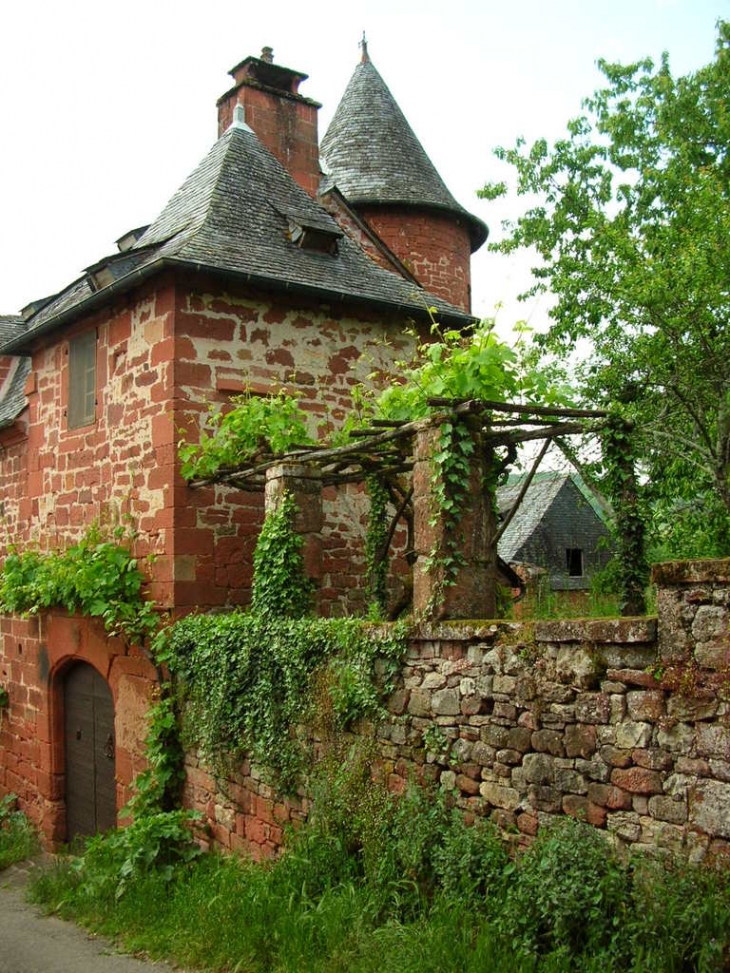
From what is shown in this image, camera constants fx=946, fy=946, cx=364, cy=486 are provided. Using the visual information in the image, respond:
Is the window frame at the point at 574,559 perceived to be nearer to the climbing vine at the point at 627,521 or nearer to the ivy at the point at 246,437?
the ivy at the point at 246,437

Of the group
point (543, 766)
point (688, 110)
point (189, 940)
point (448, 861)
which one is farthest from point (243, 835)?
point (688, 110)

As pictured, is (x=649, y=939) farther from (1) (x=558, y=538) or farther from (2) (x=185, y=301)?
(1) (x=558, y=538)

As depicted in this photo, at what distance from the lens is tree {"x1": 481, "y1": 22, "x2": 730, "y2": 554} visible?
44.6 ft

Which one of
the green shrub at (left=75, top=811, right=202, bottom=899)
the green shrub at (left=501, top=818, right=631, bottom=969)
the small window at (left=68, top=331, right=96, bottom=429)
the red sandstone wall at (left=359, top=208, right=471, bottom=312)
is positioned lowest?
the green shrub at (left=75, top=811, right=202, bottom=899)

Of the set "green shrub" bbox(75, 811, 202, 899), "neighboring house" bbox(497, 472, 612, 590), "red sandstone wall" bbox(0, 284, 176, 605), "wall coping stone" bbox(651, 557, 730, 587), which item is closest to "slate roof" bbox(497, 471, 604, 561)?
"neighboring house" bbox(497, 472, 612, 590)

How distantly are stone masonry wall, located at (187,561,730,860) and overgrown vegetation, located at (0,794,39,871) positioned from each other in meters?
7.05

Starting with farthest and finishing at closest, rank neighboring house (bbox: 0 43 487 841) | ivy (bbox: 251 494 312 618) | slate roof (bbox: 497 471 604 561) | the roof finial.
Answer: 1. slate roof (bbox: 497 471 604 561)
2. the roof finial
3. neighboring house (bbox: 0 43 487 841)
4. ivy (bbox: 251 494 312 618)

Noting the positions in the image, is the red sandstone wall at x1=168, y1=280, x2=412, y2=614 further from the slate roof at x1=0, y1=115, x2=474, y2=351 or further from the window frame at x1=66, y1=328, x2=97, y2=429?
the window frame at x1=66, y1=328, x2=97, y2=429

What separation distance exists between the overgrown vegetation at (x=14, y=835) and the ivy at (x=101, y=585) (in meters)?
2.96

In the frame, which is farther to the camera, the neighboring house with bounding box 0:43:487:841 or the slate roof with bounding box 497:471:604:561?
the slate roof with bounding box 497:471:604:561

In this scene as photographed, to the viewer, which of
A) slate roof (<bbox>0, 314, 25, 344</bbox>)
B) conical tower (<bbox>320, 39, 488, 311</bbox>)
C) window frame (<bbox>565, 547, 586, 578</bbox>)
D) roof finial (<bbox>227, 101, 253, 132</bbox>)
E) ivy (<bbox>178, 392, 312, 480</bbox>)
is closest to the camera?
ivy (<bbox>178, 392, 312, 480</bbox>)

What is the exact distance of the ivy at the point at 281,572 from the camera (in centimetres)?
780

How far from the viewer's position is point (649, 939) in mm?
4309

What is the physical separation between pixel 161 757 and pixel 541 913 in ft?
16.7
